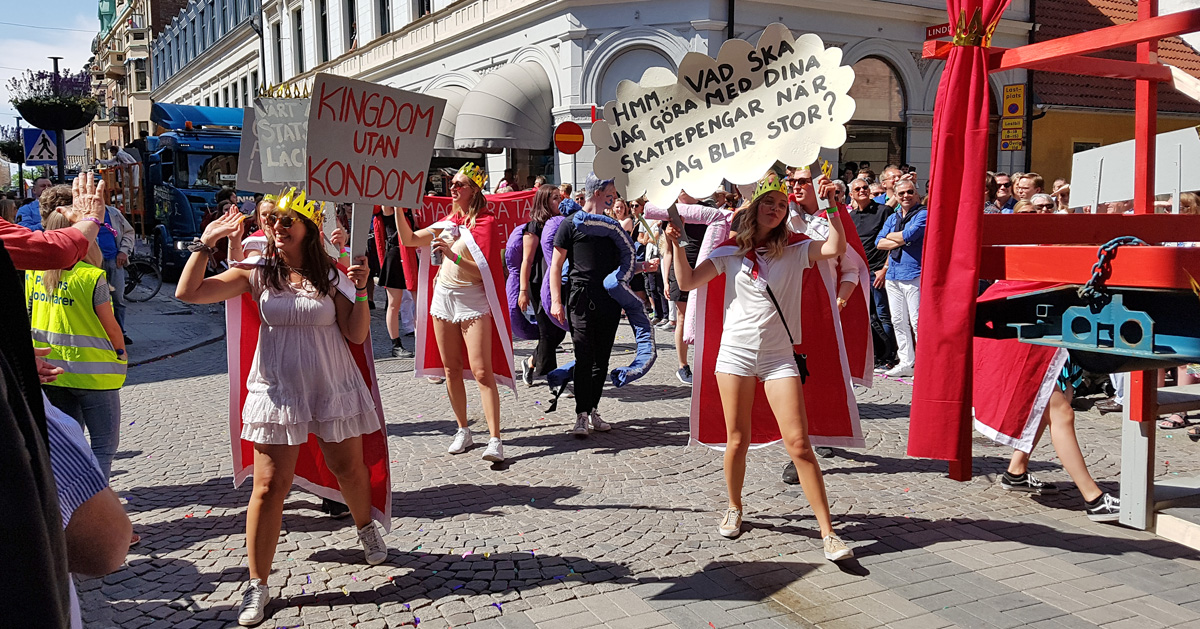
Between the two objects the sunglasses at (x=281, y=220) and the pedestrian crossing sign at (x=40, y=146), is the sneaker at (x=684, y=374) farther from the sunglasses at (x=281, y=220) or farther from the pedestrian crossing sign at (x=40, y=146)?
the pedestrian crossing sign at (x=40, y=146)

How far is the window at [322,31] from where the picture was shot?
3139 cm

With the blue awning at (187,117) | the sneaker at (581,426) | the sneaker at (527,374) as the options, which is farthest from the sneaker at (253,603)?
the blue awning at (187,117)

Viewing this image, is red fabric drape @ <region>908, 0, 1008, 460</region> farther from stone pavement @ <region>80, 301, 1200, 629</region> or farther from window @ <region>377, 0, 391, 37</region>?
window @ <region>377, 0, 391, 37</region>

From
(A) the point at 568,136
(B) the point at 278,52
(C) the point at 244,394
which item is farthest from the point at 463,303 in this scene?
(B) the point at 278,52

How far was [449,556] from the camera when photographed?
14.3 ft

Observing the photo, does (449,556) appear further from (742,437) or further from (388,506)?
(742,437)

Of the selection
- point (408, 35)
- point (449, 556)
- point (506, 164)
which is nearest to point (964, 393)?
point (449, 556)

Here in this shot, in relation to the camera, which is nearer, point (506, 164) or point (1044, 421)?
point (1044, 421)

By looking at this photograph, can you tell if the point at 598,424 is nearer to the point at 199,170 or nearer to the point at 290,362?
the point at 290,362

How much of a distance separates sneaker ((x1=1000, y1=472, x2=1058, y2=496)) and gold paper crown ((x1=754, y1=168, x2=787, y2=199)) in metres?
2.29

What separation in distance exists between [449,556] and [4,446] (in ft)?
11.1

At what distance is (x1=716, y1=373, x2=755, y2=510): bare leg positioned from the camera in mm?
4449

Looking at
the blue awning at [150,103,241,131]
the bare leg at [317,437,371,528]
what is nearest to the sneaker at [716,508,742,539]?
the bare leg at [317,437,371,528]

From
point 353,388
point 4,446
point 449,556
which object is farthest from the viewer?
point 449,556
